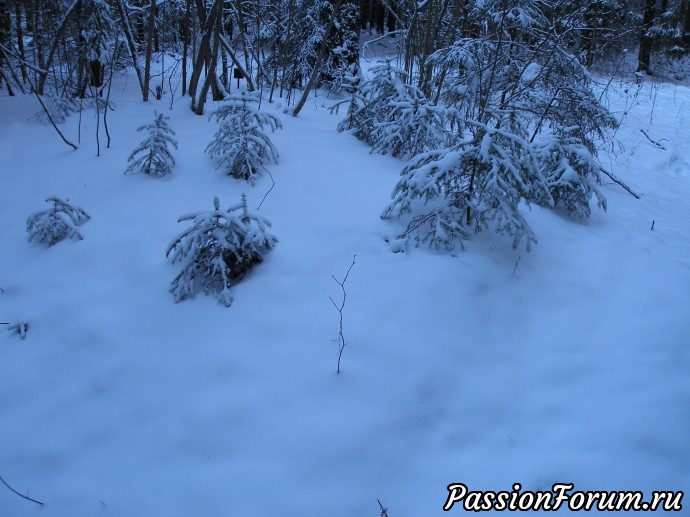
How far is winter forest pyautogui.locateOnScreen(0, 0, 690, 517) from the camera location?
2.10 meters

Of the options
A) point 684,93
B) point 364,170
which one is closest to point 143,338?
point 364,170

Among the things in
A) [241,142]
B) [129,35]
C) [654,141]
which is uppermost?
[129,35]

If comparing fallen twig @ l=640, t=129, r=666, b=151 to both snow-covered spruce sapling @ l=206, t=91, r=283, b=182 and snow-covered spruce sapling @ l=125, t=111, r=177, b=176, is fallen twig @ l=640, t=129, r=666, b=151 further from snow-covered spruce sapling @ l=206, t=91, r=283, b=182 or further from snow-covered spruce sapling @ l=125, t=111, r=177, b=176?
snow-covered spruce sapling @ l=125, t=111, r=177, b=176

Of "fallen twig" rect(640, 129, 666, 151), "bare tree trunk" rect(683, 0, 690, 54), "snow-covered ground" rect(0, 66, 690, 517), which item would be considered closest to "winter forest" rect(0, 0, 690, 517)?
"snow-covered ground" rect(0, 66, 690, 517)

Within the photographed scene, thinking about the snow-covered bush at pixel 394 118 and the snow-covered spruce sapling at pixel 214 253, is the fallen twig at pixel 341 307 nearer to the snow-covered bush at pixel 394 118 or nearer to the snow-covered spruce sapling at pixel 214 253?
the snow-covered spruce sapling at pixel 214 253

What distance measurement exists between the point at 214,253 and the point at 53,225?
5.59 feet

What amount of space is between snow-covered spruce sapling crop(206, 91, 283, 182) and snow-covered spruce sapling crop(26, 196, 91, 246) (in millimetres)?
1421

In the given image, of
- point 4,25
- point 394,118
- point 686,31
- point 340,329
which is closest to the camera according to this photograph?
point 340,329

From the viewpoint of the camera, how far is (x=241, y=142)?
14.1 ft

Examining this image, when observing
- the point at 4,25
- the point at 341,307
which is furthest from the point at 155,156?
the point at 4,25

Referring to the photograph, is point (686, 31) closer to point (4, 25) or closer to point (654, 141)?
point (654, 141)

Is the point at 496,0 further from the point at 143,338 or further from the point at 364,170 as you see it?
the point at 143,338

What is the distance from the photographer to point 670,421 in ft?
7.61

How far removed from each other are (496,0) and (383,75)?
1.83 meters
